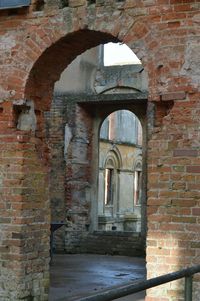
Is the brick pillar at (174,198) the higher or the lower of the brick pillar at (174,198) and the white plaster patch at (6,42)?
the lower

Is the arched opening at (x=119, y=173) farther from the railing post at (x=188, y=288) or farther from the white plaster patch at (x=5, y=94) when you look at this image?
the railing post at (x=188, y=288)

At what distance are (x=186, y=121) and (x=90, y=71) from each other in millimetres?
9658

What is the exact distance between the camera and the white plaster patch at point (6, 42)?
6.98m

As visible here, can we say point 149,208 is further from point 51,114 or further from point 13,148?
point 51,114

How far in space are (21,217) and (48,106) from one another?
1.54 m

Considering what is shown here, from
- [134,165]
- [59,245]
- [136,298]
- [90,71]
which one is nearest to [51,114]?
[90,71]

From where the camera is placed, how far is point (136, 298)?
8.38 meters

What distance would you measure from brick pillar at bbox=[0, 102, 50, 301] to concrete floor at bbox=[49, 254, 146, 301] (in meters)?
1.11

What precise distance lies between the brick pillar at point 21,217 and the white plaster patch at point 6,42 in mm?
710

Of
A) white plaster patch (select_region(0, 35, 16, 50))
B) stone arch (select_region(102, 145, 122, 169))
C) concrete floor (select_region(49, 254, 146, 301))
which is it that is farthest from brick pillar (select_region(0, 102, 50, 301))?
stone arch (select_region(102, 145, 122, 169))

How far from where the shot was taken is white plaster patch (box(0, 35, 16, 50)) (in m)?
6.98

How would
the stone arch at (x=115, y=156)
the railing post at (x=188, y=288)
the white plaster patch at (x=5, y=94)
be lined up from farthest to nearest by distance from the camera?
the stone arch at (x=115, y=156) → the white plaster patch at (x=5, y=94) → the railing post at (x=188, y=288)

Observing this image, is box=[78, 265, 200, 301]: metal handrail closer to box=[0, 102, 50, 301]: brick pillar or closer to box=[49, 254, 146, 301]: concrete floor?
box=[0, 102, 50, 301]: brick pillar

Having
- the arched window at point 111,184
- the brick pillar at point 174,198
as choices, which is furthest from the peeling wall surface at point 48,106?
the arched window at point 111,184
